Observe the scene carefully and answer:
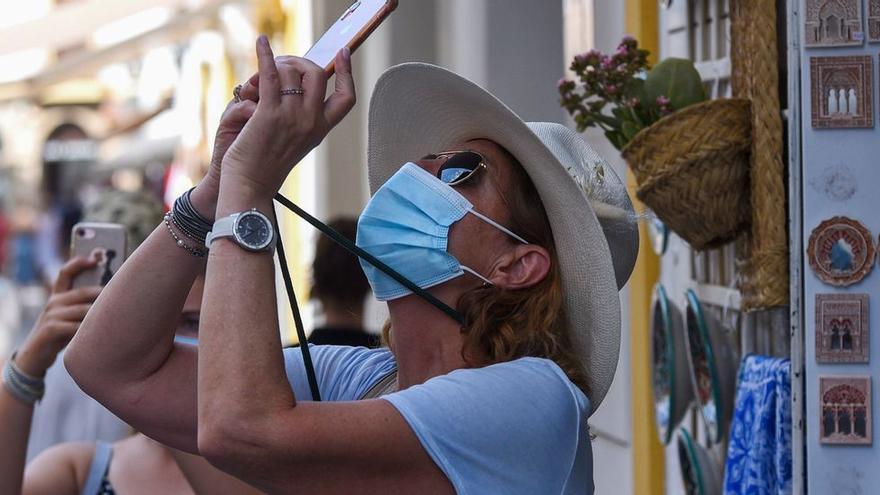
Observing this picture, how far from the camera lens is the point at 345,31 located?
79.5 inches

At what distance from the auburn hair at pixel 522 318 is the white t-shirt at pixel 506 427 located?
7 cm

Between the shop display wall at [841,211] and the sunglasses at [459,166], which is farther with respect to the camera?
the shop display wall at [841,211]

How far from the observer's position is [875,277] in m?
2.56

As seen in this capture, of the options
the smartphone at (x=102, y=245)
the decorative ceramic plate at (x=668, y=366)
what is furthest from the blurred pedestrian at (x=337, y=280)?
the smartphone at (x=102, y=245)

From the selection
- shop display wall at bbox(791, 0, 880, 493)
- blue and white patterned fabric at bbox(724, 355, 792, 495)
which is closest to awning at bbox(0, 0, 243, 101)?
blue and white patterned fabric at bbox(724, 355, 792, 495)

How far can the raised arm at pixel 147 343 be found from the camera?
2.15 meters

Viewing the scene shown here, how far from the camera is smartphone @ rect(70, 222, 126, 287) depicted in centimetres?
310

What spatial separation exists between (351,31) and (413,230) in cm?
30

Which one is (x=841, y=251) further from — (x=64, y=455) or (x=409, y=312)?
(x=64, y=455)

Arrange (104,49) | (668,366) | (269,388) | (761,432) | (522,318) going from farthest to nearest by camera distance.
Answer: (104,49), (668,366), (761,432), (522,318), (269,388)

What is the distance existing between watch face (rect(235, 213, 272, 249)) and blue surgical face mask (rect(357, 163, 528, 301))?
0.31 metres

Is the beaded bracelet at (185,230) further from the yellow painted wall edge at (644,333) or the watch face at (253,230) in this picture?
the yellow painted wall edge at (644,333)

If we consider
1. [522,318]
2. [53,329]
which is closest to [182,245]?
[522,318]

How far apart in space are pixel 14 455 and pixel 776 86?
5.43 feet
